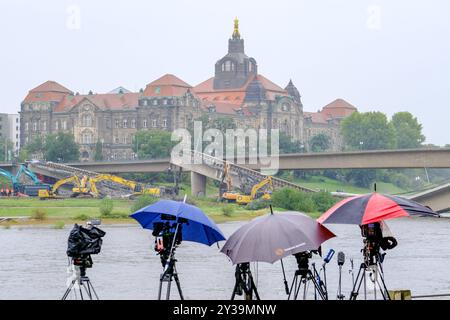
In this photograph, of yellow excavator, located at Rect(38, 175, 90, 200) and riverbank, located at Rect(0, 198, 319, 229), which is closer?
riverbank, located at Rect(0, 198, 319, 229)

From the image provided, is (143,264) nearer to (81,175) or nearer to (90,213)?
(90,213)

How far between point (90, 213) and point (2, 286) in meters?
55.2

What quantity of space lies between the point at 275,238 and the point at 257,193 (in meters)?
101

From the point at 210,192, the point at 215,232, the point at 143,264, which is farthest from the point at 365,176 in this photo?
the point at 215,232

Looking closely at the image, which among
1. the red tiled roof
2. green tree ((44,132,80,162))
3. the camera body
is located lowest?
the camera body

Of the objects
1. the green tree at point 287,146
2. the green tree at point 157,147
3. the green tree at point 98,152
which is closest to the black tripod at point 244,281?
the green tree at point 157,147

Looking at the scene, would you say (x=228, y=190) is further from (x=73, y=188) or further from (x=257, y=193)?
(x=73, y=188)

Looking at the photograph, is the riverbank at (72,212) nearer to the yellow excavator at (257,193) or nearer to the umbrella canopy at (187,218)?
the yellow excavator at (257,193)

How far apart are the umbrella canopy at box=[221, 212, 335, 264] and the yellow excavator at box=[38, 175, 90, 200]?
100 m

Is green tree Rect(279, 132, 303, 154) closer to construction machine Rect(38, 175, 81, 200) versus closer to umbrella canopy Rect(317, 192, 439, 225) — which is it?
construction machine Rect(38, 175, 81, 200)

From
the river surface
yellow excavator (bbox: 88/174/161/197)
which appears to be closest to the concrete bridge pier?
yellow excavator (bbox: 88/174/161/197)

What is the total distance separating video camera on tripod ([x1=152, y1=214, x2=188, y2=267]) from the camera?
21484 millimetres

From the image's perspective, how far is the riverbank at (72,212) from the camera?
85.9m

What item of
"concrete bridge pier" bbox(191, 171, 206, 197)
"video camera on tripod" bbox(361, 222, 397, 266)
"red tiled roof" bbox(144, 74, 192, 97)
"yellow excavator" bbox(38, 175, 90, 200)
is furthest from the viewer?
"red tiled roof" bbox(144, 74, 192, 97)
